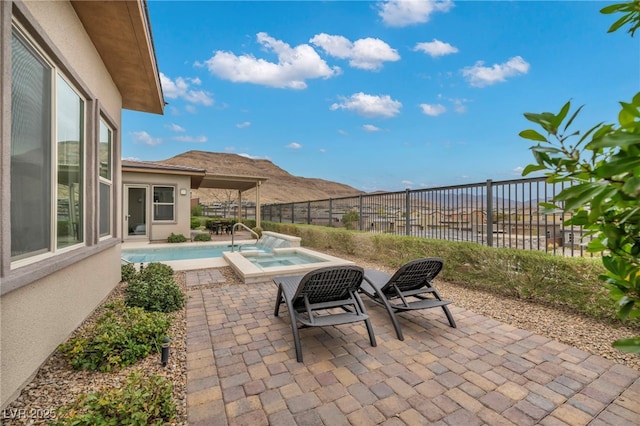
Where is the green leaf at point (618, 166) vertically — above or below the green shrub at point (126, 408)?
above

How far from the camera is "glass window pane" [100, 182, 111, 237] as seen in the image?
4.56 metres

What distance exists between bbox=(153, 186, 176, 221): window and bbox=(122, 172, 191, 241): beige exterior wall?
0.16m

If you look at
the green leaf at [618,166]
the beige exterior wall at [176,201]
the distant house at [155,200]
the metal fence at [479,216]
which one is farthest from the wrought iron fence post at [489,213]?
the beige exterior wall at [176,201]

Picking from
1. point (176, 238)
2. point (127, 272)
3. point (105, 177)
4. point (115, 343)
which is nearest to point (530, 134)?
point (115, 343)

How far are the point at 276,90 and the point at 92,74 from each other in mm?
32059

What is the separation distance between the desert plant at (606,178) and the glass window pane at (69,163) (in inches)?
160

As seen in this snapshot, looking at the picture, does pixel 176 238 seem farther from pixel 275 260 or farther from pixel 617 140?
pixel 617 140

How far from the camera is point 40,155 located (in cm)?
267

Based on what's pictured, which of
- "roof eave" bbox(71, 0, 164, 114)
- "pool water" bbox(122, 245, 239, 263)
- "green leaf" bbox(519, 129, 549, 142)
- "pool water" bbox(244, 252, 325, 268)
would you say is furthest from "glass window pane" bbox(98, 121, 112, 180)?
"green leaf" bbox(519, 129, 549, 142)

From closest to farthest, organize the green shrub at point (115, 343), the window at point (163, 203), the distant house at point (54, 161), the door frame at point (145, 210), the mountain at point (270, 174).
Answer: the distant house at point (54, 161) → the green shrub at point (115, 343) → the door frame at point (145, 210) → the window at point (163, 203) → the mountain at point (270, 174)

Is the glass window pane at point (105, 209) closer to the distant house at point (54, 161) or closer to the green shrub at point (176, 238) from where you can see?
the distant house at point (54, 161)

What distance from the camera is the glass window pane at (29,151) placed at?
2312 mm

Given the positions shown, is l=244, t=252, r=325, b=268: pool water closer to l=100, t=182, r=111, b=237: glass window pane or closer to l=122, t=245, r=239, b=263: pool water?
l=122, t=245, r=239, b=263: pool water

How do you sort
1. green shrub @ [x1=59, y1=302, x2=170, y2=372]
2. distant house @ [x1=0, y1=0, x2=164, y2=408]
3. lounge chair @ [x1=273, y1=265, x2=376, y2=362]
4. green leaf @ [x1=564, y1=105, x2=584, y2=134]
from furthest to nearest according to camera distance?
lounge chair @ [x1=273, y1=265, x2=376, y2=362], green shrub @ [x1=59, y1=302, x2=170, y2=372], distant house @ [x1=0, y1=0, x2=164, y2=408], green leaf @ [x1=564, y1=105, x2=584, y2=134]
